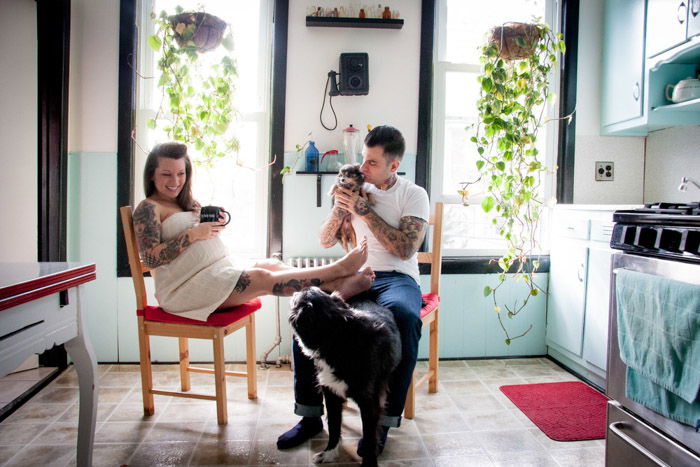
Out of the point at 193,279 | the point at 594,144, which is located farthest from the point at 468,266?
the point at 193,279

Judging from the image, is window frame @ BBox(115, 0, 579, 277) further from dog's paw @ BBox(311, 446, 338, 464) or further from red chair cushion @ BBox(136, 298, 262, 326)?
dog's paw @ BBox(311, 446, 338, 464)

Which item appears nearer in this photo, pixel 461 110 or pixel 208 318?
pixel 208 318

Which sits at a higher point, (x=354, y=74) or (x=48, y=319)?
(x=354, y=74)

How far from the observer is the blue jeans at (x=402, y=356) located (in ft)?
5.54

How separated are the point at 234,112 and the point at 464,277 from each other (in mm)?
1739

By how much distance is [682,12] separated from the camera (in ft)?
7.07

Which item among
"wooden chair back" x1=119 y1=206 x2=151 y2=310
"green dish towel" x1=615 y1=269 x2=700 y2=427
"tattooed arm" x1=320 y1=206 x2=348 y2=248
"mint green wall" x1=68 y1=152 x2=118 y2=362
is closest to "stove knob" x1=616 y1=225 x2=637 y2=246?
"green dish towel" x1=615 y1=269 x2=700 y2=427

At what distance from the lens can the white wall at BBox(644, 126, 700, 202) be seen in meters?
2.50

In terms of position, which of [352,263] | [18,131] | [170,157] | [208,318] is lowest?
[208,318]

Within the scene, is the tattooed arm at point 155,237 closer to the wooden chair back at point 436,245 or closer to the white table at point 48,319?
the white table at point 48,319

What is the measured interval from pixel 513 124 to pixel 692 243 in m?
1.42

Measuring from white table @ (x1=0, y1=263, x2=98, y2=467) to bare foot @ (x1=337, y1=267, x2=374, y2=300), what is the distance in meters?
0.92

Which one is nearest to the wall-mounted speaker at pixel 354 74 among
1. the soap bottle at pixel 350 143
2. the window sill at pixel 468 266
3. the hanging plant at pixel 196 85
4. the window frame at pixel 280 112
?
the soap bottle at pixel 350 143

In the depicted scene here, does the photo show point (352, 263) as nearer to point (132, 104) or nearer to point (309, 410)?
point (309, 410)
